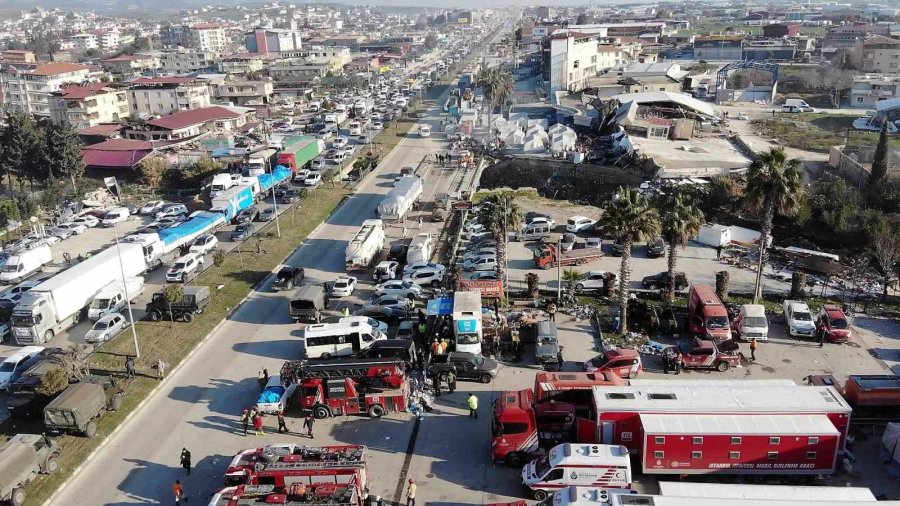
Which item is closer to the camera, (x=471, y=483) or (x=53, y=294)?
(x=471, y=483)

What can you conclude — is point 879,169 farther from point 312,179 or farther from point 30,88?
point 30,88

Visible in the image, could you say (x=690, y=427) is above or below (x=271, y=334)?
above

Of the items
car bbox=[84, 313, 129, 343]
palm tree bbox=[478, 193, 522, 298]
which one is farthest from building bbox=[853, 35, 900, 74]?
car bbox=[84, 313, 129, 343]

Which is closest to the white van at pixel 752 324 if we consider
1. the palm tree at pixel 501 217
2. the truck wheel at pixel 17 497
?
the palm tree at pixel 501 217

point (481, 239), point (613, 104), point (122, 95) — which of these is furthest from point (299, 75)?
point (481, 239)

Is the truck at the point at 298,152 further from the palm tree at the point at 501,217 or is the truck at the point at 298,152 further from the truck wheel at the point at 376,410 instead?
the truck wheel at the point at 376,410

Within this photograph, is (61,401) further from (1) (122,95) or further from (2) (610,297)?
(1) (122,95)
